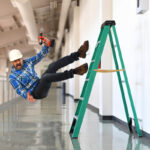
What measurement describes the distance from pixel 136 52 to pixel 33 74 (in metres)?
1.72

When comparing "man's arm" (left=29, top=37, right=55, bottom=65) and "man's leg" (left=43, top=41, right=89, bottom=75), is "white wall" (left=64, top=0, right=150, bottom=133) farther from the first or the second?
"man's arm" (left=29, top=37, right=55, bottom=65)

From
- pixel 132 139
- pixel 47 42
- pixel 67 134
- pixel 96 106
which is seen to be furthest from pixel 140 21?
pixel 96 106

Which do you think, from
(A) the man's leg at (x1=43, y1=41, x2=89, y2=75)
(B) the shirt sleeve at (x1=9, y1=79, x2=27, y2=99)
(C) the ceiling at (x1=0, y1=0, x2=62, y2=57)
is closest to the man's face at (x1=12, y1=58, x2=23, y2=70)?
(B) the shirt sleeve at (x1=9, y1=79, x2=27, y2=99)

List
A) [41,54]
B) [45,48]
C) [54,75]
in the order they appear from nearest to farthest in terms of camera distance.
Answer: [54,75]
[45,48]
[41,54]

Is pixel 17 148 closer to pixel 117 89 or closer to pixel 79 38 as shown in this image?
pixel 117 89

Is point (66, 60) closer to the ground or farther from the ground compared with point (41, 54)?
closer to the ground

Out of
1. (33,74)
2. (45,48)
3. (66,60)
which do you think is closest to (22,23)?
(33,74)

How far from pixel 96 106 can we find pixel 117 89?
6.39ft

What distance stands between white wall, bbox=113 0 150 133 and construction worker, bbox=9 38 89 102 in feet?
3.19

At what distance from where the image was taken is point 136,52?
439 centimetres

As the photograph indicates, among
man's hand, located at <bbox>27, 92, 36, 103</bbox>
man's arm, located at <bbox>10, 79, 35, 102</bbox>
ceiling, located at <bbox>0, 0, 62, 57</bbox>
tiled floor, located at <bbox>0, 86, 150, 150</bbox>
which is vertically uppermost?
ceiling, located at <bbox>0, 0, 62, 57</bbox>

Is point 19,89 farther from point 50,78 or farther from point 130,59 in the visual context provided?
point 130,59

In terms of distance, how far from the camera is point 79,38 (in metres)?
10.7

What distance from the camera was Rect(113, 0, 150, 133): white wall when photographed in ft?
12.9
